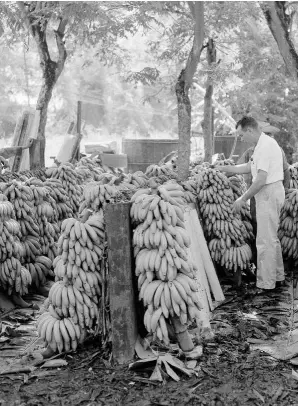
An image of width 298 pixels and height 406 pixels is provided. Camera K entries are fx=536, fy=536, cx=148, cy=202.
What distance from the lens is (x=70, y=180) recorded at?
668cm

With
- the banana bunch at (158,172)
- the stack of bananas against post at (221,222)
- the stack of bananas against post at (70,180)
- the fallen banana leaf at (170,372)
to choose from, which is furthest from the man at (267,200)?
the fallen banana leaf at (170,372)

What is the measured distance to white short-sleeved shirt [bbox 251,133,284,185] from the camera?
5.49m

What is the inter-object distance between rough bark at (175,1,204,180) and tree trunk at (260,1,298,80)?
79 cm

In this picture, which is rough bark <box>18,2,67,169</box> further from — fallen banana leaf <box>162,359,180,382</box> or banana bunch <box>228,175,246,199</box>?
fallen banana leaf <box>162,359,180,382</box>

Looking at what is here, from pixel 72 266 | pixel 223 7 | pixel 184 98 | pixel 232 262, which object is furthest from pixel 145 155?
pixel 72 266

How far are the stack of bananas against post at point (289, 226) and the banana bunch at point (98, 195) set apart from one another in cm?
247

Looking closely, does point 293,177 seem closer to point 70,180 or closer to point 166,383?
point 70,180

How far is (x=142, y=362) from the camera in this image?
349 cm

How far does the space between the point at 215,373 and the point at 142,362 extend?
48 centimetres

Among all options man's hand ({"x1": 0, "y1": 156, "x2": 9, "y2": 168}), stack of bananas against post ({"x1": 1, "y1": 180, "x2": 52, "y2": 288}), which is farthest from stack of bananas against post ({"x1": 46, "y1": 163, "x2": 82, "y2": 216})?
stack of bananas against post ({"x1": 1, "y1": 180, "x2": 52, "y2": 288})

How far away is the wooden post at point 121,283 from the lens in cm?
363

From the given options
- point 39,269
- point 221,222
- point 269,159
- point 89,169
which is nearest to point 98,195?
point 39,269

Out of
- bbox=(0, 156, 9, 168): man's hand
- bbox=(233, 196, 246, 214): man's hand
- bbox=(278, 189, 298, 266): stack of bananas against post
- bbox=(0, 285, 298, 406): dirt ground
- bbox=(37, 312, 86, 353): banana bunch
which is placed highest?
bbox=(0, 156, 9, 168): man's hand

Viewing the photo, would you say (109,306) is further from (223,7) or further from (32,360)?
(223,7)
